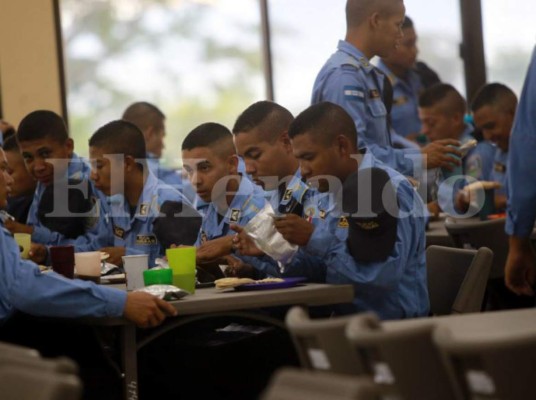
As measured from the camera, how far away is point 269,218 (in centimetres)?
347

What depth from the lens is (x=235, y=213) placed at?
4.27 m

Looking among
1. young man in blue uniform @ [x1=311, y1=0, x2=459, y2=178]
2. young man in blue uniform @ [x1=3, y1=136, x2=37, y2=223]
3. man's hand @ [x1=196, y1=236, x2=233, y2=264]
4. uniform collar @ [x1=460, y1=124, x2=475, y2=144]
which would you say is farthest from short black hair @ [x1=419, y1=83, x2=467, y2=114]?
man's hand @ [x1=196, y1=236, x2=233, y2=264]

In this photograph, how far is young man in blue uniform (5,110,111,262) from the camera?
5455 mm

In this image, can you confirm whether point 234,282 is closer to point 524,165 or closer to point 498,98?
point 524,165

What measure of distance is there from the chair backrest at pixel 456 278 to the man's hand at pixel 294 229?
54cm

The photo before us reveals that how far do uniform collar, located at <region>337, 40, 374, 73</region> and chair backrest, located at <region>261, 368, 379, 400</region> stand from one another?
296 cm

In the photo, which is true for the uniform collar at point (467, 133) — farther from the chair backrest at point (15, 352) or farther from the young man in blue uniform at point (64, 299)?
the chair backrest at point (15, 352)

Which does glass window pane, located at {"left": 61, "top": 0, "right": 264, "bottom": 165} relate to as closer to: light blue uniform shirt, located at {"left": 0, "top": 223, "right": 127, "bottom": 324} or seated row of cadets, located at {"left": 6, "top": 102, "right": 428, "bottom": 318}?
seated row of cadets, located at {"left": 6, "top": 102, "right": 428, "bottom": 318}

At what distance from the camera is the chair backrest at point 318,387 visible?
1516 millimetres

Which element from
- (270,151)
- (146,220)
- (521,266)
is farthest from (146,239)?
(521,266)

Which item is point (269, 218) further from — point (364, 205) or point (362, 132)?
point (362, 132)

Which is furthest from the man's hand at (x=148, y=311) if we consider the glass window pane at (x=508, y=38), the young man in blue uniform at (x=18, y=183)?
the glass window pane at (x=508, y=38)

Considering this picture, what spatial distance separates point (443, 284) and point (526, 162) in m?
0.74

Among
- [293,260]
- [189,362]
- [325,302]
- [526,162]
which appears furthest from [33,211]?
[526,162]
